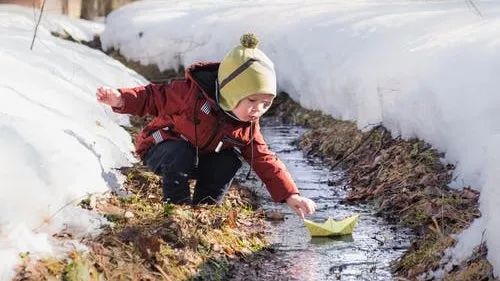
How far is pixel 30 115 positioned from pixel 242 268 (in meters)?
1.77

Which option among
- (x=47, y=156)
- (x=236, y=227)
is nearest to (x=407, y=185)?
(x=236, y=227)

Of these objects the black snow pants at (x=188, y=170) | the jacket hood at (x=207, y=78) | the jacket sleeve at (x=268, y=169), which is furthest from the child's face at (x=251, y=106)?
the black snow pants at (x=188, y=170)

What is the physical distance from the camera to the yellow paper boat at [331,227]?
510cm

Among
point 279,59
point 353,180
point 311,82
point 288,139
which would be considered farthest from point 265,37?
point 353,180

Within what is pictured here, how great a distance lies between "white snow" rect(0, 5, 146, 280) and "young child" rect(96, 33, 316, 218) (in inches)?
14.0

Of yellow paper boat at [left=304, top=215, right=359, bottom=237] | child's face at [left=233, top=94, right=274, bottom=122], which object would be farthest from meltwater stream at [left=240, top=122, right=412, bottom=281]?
child's face at [left=233, top=94, right=274, bottom=122]

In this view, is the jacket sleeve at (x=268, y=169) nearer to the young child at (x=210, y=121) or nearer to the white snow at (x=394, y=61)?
the young child at (x=210, y=121)

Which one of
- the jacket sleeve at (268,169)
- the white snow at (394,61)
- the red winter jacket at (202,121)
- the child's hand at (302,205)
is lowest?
the white snow at (394,61)

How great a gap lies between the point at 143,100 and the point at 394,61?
3.84m

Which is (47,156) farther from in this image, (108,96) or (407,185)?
(407,185)

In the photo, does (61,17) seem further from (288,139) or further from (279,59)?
(288,139)

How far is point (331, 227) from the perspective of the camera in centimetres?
512

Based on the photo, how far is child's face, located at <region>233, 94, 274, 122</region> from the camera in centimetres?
479

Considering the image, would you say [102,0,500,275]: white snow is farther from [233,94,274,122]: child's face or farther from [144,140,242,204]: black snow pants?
[144,140,242,204]: black snow pants
